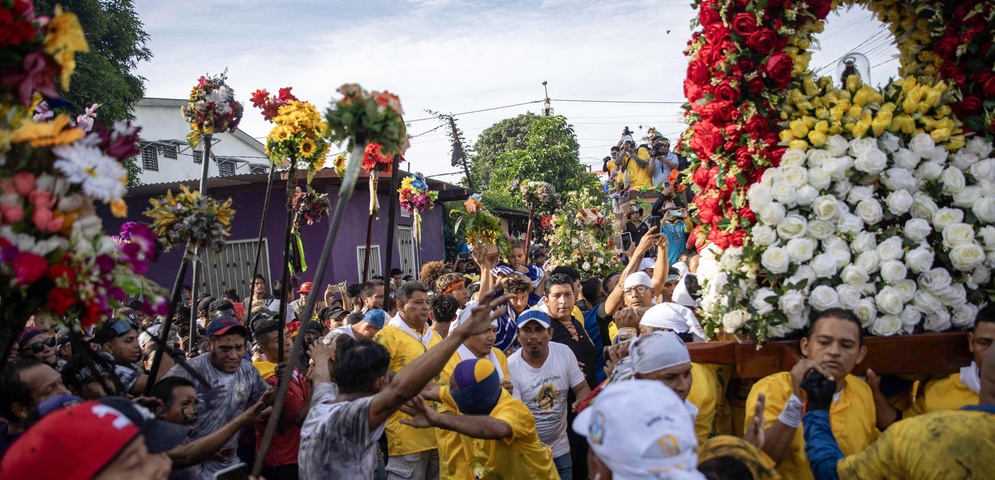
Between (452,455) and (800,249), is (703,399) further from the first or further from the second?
(452,455)

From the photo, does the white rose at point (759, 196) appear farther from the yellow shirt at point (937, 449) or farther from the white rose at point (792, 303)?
the yellow shirt at point (937, 449)

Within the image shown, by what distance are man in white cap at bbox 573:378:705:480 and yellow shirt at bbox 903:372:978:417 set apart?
2.35 meters

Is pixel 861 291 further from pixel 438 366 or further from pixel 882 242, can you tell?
pixel 438 366

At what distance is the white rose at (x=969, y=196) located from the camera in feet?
14.3

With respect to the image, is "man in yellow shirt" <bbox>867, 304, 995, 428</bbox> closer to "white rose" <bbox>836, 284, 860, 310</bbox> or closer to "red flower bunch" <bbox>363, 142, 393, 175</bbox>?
"white rose" <bbox>836, 284, 860, 310</bbox>

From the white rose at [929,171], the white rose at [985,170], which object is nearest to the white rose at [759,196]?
the white rose at [929,171]

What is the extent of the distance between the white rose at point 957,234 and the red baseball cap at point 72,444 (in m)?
4.07

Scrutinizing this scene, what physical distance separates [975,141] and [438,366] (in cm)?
341

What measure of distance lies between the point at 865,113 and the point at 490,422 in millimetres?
2753

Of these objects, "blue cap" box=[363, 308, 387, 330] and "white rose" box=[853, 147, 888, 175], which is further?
"blue cap" box=[363, 308, 387, 330]

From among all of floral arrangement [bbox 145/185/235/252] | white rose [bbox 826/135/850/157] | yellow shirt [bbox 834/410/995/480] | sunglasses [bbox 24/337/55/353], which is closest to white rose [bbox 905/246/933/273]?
white rose [bbox 826/135/850/157]

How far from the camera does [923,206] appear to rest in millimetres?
4355

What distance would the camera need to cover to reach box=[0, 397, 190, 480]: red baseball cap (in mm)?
2270

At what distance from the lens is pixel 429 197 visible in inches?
462
